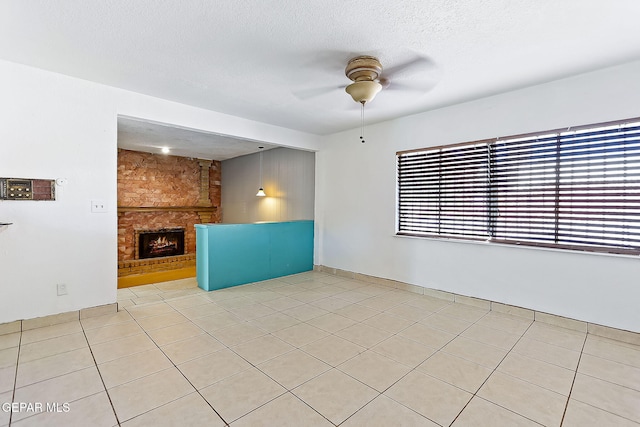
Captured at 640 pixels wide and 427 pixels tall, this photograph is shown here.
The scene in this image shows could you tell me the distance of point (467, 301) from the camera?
3619 mm

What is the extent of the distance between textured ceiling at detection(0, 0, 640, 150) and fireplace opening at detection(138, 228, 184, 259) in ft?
15.1

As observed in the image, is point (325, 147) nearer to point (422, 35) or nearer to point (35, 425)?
point (422, 35)

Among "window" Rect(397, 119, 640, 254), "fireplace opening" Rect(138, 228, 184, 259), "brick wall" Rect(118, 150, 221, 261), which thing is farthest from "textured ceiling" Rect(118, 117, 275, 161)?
"window" Rect(397, 119, 640, 254)

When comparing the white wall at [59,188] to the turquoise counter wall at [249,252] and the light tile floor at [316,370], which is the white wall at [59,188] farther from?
the turquoise counter wall at [249,252]

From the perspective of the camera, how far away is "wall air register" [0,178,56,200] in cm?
270

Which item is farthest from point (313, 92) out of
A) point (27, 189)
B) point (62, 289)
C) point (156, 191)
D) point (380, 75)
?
point (156, 191)

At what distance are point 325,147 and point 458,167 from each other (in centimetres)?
239

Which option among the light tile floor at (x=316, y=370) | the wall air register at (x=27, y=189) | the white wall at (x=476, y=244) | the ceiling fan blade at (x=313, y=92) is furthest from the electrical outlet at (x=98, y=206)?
the white wall at (x=476, y=244)

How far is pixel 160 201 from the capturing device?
282 inches

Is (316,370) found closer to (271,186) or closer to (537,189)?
(537,189)

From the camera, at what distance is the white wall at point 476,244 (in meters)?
2.71

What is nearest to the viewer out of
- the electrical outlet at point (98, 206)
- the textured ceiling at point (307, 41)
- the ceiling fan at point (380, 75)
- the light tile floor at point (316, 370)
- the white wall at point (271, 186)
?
the light tile floor at point (316, 370)

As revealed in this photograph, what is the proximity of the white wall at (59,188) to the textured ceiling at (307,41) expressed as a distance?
22 centimetres

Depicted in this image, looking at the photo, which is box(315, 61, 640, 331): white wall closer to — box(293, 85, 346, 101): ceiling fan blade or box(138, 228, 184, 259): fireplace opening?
box(293, 85, 346, 101): ceiling fan blade
